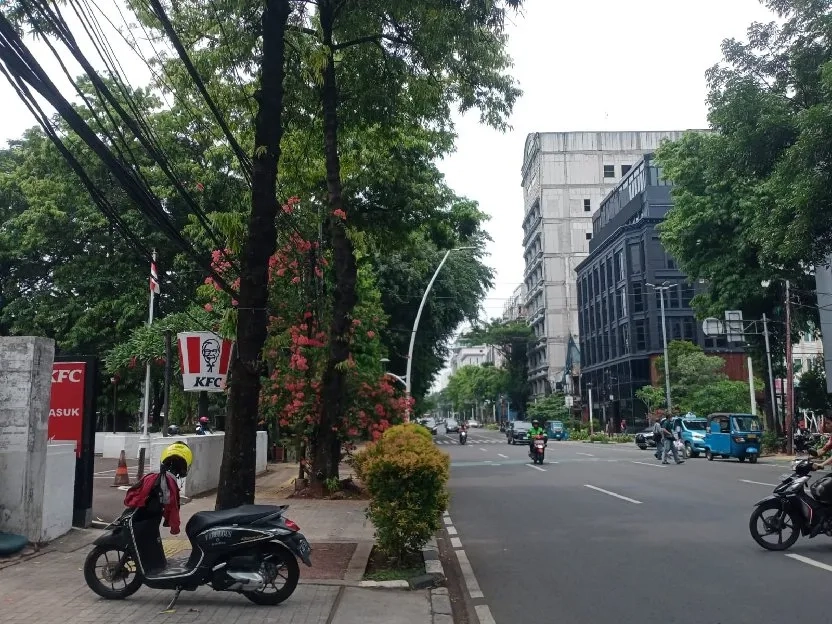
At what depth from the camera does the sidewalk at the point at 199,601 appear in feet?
20.6

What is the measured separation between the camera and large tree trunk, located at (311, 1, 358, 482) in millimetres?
14352

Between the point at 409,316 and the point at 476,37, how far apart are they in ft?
75.3

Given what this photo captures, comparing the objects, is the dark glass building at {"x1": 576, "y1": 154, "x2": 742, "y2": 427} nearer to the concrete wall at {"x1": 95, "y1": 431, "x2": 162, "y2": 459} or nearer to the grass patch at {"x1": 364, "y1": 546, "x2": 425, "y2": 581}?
the concrete wall at {"x1": 95, "y1": 431, "x2": 162, "y2": 459}

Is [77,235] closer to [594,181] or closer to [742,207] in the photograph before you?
[742,207]

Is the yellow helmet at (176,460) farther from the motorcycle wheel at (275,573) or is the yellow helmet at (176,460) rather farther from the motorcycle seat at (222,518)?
the motorcycle wheel at (275,573)

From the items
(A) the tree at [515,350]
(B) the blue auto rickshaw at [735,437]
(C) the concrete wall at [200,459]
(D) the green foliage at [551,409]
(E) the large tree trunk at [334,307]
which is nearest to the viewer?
(E) the large tree trunk at [334,307]

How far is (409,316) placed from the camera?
3509 cm

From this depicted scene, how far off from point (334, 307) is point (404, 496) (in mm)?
7476

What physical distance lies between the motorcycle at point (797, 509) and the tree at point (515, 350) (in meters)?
78.3

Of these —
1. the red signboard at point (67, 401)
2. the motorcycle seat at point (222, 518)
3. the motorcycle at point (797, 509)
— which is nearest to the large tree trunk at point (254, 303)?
the motorcycle seat at point (222, 518)

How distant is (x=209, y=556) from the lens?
655 cm

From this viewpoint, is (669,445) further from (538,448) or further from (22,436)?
(22,436)

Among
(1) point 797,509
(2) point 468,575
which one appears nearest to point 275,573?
(2) point 468,575

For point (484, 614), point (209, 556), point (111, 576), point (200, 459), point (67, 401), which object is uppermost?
point (67, 401)
